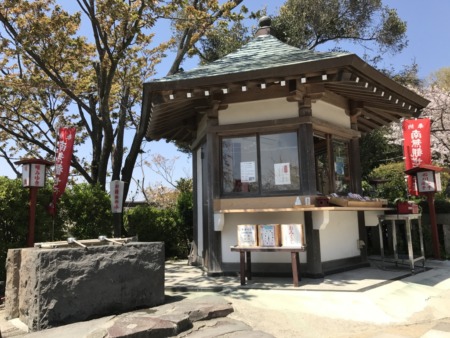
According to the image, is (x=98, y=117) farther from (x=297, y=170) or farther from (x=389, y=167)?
(x=389, y=167)

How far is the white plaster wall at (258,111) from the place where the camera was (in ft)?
21.1

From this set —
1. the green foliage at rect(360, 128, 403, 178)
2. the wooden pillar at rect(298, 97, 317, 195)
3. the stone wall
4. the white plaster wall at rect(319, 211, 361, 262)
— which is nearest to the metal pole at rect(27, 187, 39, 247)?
the stone wall

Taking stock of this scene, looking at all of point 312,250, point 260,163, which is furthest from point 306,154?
point 312,250

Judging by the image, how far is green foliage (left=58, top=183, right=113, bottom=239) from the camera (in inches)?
309

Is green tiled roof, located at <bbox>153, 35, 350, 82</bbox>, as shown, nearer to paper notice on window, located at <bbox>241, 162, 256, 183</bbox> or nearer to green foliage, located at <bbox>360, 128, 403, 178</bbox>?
paper notice on window, located at <bbox>241, 162, 256, 183</bbox>

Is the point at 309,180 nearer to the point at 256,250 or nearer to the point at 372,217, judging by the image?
the point at 256,250

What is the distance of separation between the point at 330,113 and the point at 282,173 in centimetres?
176

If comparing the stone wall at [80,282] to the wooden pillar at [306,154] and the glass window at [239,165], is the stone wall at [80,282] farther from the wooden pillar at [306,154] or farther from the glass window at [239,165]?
the wooden pillar at [306,154]

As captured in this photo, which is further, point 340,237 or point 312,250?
point 340,237

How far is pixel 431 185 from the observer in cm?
805

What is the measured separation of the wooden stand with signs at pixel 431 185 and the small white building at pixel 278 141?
5.33 feet

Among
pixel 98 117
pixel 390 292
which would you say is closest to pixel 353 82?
pixel 390 292

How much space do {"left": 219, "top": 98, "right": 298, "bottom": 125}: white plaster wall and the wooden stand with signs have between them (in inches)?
147

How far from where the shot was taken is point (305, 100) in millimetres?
6320
